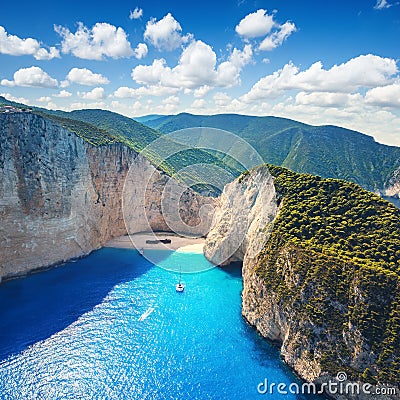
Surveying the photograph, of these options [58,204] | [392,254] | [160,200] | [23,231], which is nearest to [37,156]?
[58,204]

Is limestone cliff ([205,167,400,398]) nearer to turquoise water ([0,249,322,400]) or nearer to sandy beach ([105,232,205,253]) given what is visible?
turquoise water ([0,249,322,400])

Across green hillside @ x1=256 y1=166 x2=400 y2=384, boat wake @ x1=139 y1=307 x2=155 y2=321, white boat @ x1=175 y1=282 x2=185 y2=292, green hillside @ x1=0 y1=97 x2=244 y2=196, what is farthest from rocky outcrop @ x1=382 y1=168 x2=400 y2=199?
boat wake @ x1=139 y1=307 x2=155 y2=321

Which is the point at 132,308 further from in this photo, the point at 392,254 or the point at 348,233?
the point at 392,254

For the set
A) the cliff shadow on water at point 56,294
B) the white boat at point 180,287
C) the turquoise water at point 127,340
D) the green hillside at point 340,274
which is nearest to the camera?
the green hillside at point 340,274

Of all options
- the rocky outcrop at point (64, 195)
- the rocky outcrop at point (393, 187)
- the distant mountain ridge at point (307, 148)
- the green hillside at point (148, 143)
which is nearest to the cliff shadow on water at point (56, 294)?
the rocky outcrop at point (64, 195)

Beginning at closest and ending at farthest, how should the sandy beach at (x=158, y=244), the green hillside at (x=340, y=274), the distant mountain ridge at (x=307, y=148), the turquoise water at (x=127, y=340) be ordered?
the green hillside at (x=340, y=274), the turquoise water at (x=127, y=340), the sandy beach at (x=158, y=244), the distant mountain ridge at (x=307, y=148)

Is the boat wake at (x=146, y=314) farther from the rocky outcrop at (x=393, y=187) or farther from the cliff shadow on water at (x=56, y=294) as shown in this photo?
the rocky outcrop at (x=393, y=187)

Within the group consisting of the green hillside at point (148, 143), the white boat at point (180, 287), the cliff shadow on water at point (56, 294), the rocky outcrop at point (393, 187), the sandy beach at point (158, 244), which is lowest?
the cliff shadow on water at point (56, 294)
